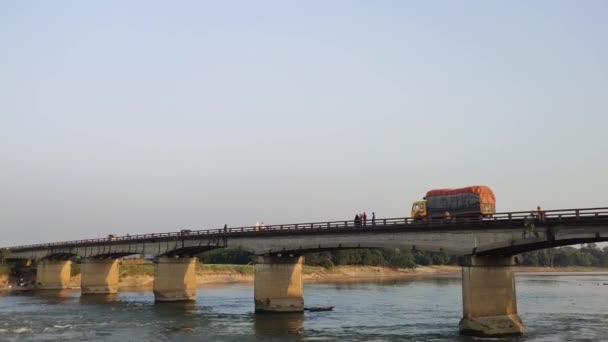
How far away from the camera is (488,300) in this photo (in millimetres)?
41344

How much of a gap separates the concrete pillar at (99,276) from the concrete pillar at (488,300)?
65.4 m

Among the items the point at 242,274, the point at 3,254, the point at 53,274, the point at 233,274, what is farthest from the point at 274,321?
the point at 242,274

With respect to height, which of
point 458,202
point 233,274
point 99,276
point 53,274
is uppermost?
point 458,202

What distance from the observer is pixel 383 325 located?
49281 millimetres

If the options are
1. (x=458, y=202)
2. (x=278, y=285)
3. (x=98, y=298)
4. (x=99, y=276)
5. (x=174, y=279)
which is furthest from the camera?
(x=99, y=276)

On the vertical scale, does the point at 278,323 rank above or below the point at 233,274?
above

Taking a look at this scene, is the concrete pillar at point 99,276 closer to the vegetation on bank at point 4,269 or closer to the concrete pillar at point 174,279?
the concrete pillar at point 174,279

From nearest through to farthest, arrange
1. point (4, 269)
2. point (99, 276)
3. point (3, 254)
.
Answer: point (99, 276)
point (4, 269)
point (3, 254)

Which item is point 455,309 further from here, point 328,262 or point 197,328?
point 328,262

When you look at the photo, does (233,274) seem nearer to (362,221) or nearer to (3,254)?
(3,254)

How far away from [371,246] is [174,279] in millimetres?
33059

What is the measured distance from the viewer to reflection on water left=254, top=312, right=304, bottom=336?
150ft

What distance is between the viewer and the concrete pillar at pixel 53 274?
10631 cm

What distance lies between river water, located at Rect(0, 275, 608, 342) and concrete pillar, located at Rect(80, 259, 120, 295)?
1479 cm
